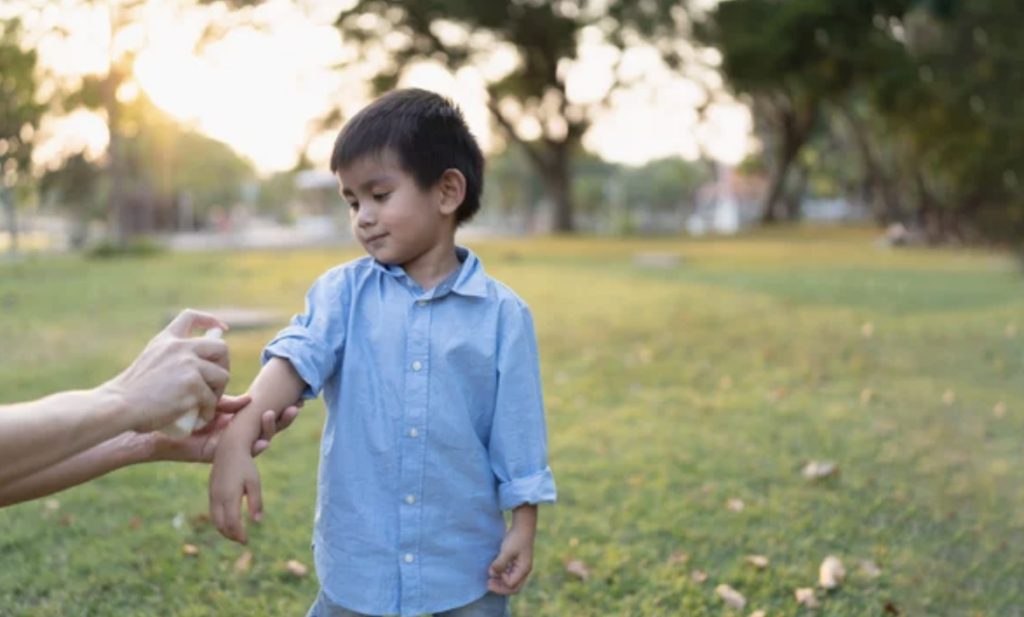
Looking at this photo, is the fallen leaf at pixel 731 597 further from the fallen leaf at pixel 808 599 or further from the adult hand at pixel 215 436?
the adult hand at pixel 215 436

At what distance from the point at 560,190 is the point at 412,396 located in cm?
A: 3259

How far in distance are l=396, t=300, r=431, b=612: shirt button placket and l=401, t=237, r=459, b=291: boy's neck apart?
148mm

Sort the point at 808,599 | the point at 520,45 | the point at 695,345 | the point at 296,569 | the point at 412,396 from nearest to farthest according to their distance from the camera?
the point at 412,396 → the point at 808,599 → the point at 296,569 → the point at 695,345 → the point at 520,45

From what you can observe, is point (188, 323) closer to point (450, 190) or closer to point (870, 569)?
point (450, 190)

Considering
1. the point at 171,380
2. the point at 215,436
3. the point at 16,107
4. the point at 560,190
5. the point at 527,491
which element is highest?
the point at 16,107

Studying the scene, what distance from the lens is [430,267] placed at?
A: 2189 millimetres

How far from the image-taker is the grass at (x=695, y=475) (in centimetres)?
333

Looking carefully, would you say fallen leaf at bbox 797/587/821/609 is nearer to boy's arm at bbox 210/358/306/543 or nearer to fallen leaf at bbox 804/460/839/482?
fallen leaf at bbox 804/460/839/482

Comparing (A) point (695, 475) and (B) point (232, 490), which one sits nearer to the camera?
(B) point (232, 490)

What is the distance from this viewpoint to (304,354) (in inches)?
80.4

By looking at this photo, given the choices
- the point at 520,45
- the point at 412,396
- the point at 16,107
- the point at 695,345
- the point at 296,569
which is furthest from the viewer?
the point at 520,45

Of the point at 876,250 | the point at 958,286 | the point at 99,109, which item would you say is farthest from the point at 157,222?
the point at 958,286

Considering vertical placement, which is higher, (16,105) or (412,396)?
(16,105)

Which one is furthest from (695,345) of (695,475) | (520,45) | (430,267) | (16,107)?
(520,45)
